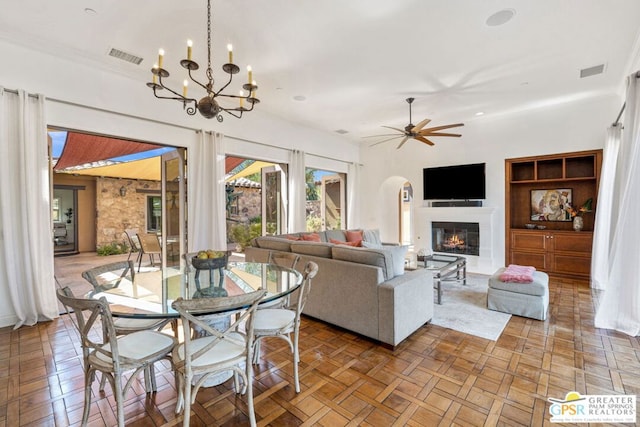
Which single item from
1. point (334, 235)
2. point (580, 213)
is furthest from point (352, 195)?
point (580, 213)

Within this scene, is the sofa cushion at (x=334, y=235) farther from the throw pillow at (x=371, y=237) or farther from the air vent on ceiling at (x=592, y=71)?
the air vent on ceiling at (x=592, y=71)

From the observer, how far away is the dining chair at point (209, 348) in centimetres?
150

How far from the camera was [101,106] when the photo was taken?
3.67 m

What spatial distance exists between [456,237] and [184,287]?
5.71m

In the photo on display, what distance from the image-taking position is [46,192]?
3.34 metres

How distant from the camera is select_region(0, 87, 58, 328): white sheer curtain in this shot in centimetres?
311

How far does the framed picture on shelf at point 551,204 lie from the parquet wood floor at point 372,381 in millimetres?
3211

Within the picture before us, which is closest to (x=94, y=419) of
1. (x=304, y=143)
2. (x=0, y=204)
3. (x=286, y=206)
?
(x=0, y=204)

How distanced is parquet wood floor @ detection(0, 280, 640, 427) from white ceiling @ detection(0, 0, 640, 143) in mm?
3157

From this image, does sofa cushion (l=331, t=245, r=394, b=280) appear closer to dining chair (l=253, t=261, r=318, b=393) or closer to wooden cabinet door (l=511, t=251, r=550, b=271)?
dining chair (l=253, t=261, r=318, b=393)

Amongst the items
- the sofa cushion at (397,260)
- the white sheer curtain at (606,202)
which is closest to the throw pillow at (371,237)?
the sofa cushion at (397,260)

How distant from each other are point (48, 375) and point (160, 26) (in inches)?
129

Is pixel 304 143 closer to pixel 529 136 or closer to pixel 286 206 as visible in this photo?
pixel 286 206

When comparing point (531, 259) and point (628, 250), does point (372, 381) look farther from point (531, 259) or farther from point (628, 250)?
point (531, 259)
